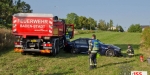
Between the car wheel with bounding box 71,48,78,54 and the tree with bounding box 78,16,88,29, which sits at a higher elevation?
the tree with bounding box 78,16,88,29

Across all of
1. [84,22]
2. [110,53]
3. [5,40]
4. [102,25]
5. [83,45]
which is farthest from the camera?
[102,25]

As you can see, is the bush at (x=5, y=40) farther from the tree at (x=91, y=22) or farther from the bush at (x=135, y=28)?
the bush at (x=135, y=28)

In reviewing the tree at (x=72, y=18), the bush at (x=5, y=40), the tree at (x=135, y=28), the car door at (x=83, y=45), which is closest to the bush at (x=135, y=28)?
the tree at (x=135, y=28)

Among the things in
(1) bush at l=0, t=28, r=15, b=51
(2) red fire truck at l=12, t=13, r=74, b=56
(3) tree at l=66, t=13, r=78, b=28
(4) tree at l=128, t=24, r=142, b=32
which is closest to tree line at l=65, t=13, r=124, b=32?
(3) tree at l=66, t=13, r=78, b=28

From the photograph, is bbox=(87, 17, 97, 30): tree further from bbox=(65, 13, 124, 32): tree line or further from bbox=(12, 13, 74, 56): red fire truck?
bbox=(12, 13, 74, 56): red fire truck

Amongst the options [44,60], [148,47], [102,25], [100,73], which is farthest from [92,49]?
[102,25]

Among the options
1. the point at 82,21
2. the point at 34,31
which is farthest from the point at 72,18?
the point at 34,31

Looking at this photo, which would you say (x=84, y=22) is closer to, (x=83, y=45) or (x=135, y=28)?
(x=135, y=28)

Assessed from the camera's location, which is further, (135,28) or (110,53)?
(135,28)

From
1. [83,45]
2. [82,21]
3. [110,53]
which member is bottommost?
[110,53]

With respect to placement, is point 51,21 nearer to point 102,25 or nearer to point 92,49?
point 92,49

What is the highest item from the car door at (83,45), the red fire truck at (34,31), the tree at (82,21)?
the tree at (82,21)

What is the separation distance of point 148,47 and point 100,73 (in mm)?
12351

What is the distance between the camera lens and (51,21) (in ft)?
51.0
